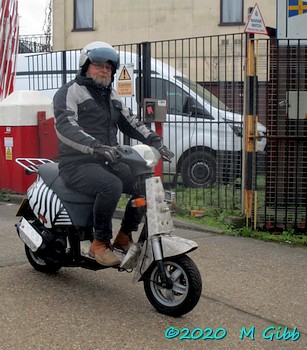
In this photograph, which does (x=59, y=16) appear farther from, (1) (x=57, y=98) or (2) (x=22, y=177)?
(1) (x=57, y=98)

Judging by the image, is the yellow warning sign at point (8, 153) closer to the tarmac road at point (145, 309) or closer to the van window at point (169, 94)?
the van window at point (169, 94)

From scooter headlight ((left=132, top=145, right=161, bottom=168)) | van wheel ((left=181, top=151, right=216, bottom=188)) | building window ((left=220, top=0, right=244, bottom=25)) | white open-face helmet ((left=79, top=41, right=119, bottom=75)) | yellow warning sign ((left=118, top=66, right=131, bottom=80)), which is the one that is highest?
building window ((left=220, top=0, right=244, bottom=25))

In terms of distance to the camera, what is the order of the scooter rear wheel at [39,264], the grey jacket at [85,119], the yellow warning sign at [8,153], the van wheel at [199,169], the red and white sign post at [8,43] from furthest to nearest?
1. the red and white sign post at [8,43]
2. the yellow warning sign at [8,153]
3. the van wheel at [199,169]
4. the scooter rear wheel at [39,264]
5. the grey jacket at [85,119]

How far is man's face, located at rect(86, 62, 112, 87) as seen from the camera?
4457mm

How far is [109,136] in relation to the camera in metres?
4.62

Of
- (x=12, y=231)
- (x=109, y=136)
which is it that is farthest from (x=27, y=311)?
(x=12, y=231)

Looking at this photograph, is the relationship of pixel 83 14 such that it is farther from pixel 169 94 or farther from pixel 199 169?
pixel 199 169

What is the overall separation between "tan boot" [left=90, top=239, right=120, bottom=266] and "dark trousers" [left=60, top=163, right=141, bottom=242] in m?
0.06

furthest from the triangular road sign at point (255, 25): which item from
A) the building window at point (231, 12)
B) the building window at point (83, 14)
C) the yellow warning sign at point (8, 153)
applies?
the building window at point (83, 14)

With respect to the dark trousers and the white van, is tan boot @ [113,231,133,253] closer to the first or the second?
the dark trousers

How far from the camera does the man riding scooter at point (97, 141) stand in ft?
13.9

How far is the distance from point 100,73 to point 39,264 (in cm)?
179

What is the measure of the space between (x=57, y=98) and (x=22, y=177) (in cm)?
451

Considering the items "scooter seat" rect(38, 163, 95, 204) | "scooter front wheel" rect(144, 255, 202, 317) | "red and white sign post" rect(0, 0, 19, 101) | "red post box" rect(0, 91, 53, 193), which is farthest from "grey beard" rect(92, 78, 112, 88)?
"red and white sign post" rect(0, 0, 19, 101)
